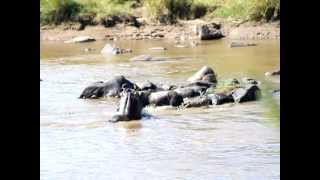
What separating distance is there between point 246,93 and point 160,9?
1.13 meters

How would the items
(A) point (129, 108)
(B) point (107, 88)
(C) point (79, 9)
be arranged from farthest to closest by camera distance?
1. (C) point (79, 9)
2. (B) point (107, 88)
3. (A) point (129, 108)

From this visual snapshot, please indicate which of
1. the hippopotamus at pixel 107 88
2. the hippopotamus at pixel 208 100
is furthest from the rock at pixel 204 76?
the hippopotamus at pixel 107 88

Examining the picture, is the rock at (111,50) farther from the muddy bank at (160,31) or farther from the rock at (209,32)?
the rock at (209,32)

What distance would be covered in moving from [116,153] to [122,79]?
2.90 feet

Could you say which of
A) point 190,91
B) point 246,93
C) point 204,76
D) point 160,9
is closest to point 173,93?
point 190,91

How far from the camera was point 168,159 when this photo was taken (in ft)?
11.8

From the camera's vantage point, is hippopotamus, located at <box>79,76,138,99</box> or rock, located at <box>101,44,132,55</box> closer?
hippopotamus, located at <box>79,76,138,99</box>

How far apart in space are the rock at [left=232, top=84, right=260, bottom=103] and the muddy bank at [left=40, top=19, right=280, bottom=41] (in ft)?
2.38

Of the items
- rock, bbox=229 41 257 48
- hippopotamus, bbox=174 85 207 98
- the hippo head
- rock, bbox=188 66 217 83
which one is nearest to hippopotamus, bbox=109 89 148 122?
the hippo head

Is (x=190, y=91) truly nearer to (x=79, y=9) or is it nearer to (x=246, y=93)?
(x=246, y=93)

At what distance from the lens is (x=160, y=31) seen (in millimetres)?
5270

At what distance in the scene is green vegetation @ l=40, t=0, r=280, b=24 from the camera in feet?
15.9

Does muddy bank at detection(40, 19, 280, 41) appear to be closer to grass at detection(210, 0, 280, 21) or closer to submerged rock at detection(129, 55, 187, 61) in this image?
grass at detection(210, 0, 280, 21)
